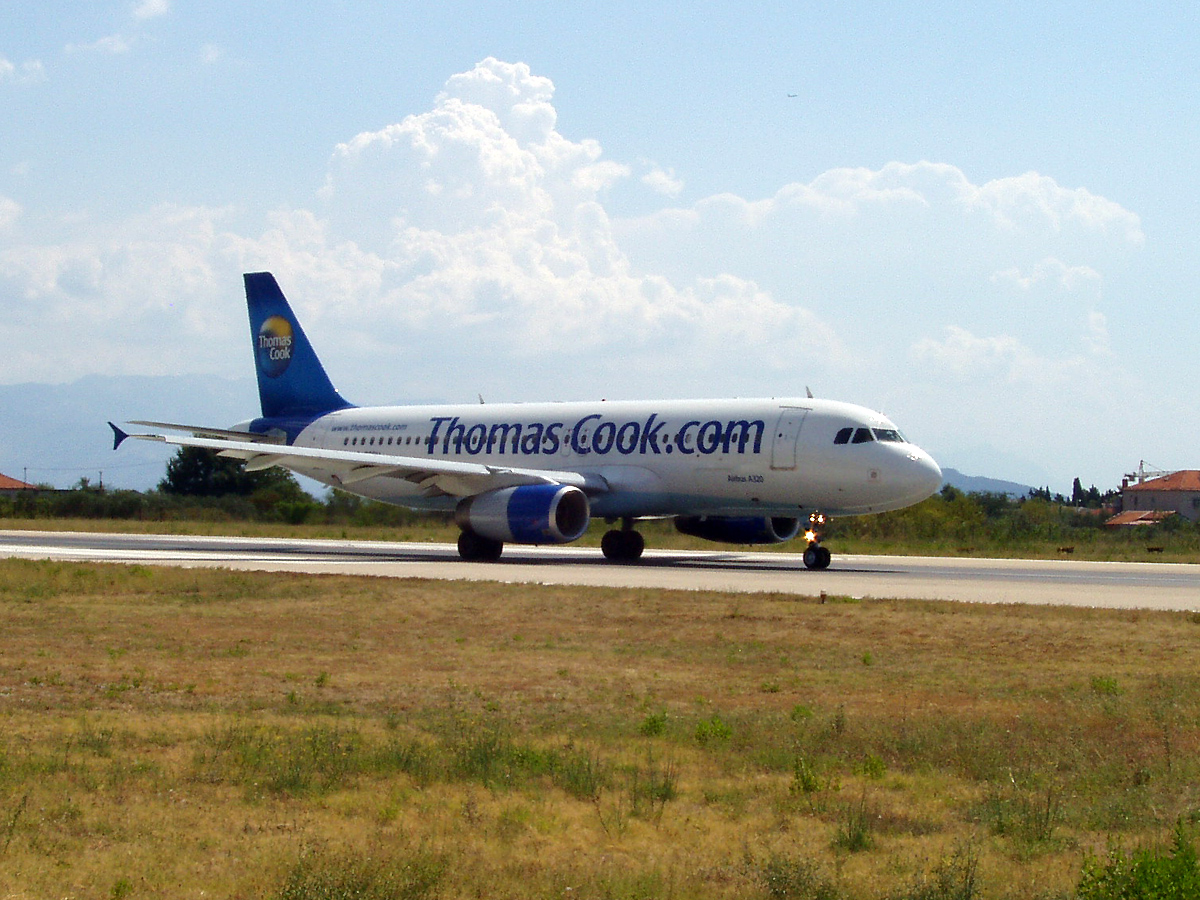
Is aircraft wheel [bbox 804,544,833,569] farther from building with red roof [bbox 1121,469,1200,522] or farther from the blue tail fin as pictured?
building with red roof [bbox 1121,469,1200,522]

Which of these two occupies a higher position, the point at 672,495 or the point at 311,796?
the point at 672,495

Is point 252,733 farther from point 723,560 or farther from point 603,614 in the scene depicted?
point 723,560

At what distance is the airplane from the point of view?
106ft

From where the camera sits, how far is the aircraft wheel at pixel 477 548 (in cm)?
3491

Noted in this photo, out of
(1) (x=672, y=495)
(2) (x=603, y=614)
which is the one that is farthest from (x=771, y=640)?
(1) (x=672, y=495)

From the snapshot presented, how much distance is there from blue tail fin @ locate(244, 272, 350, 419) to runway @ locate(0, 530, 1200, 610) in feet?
17.3

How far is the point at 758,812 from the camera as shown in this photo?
8414mm

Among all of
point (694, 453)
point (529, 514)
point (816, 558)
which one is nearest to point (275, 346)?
point (529, 514)

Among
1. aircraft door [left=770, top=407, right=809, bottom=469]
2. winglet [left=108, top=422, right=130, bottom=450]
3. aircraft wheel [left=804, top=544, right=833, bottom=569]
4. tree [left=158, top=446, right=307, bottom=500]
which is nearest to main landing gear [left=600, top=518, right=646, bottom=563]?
aircraft door [left=770, top=407, right=809, bottom=469]

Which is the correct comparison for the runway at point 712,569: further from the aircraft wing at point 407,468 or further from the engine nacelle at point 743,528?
the aircraft wing at point 407,468

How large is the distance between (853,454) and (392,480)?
48.2 feet

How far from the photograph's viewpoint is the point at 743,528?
3772 centimetres

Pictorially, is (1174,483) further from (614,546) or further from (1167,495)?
(614,546)

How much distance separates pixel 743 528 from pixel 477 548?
7.73 m
